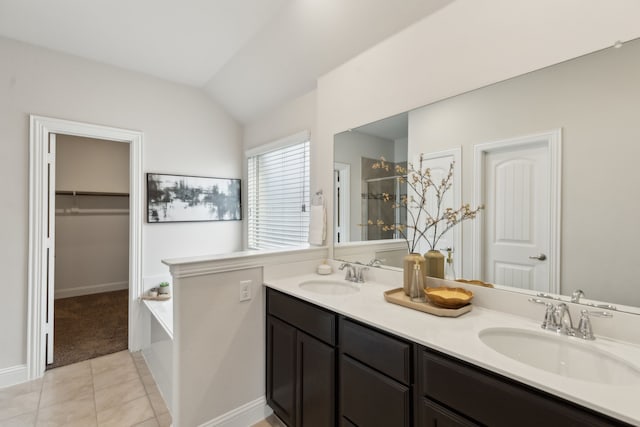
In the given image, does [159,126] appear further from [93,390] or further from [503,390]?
[503,390]

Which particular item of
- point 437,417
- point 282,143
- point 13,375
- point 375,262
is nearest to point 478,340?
point 437,417

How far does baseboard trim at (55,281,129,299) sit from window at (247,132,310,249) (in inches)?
116

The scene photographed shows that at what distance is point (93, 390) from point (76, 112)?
7.77ft

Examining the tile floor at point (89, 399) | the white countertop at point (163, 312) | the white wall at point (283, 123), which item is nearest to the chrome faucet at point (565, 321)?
the white wall at point (283, 123)

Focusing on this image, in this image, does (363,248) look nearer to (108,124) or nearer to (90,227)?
(108,124)

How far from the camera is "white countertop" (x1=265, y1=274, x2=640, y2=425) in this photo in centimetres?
75

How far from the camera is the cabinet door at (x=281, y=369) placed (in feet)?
5.74

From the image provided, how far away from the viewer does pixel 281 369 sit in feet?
6.07

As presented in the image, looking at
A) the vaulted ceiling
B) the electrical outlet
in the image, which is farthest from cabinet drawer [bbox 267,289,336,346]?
the vaulted ceiling

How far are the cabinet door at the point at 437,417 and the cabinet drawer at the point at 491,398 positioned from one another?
2 cm

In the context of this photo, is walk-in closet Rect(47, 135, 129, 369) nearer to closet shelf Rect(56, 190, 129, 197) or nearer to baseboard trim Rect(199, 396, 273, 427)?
closet shelf Rect(56, 190, 129, 197)

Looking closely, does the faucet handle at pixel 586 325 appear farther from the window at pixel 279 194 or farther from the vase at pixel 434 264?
the window at pixel 279 194

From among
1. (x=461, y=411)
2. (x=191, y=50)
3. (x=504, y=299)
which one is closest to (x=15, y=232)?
(x=191, y=50)

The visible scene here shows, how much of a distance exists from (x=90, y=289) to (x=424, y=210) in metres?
5.37
